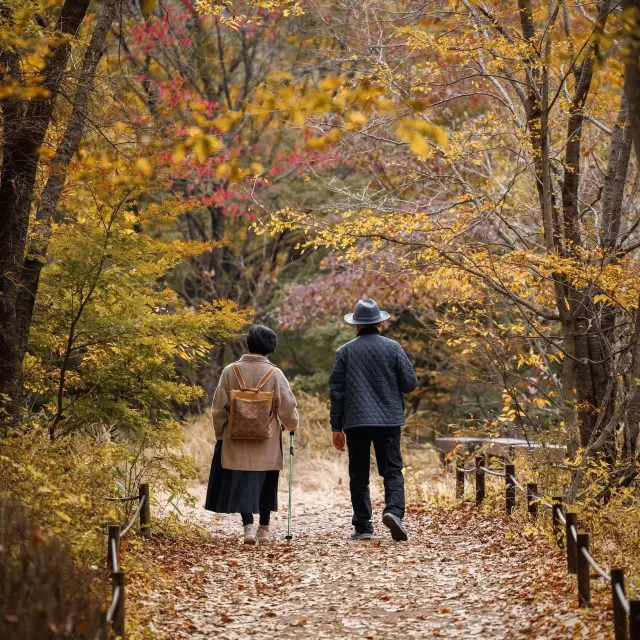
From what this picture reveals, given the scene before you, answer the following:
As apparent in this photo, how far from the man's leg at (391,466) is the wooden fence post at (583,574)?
114 inches

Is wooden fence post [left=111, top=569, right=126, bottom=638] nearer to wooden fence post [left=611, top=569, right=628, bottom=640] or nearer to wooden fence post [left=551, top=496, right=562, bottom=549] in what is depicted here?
wooden fence post [left=611, top=569, right=628, bottom=640]

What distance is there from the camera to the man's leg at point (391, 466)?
792 centimetres

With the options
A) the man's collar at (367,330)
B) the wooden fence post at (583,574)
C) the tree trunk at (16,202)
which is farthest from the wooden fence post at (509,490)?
the tree trunk at (16,202)

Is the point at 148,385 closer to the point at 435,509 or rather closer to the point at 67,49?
the point at 67,49

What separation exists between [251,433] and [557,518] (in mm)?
2731

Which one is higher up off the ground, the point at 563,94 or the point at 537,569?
the point at 563,94

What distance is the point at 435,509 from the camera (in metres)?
10.2

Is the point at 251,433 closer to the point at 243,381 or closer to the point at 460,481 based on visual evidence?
the point at 243,381

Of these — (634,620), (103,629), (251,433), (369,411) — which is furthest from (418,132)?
(251,433)

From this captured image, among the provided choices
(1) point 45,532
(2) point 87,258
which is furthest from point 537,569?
(2) point 87,258

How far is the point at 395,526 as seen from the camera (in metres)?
7.85

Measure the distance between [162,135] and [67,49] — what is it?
0.93 metres

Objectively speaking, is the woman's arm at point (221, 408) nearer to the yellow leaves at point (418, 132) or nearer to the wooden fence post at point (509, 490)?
the wooden fence post at point (509, 490)

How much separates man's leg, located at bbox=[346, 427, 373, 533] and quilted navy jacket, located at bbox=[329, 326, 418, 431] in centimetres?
15
